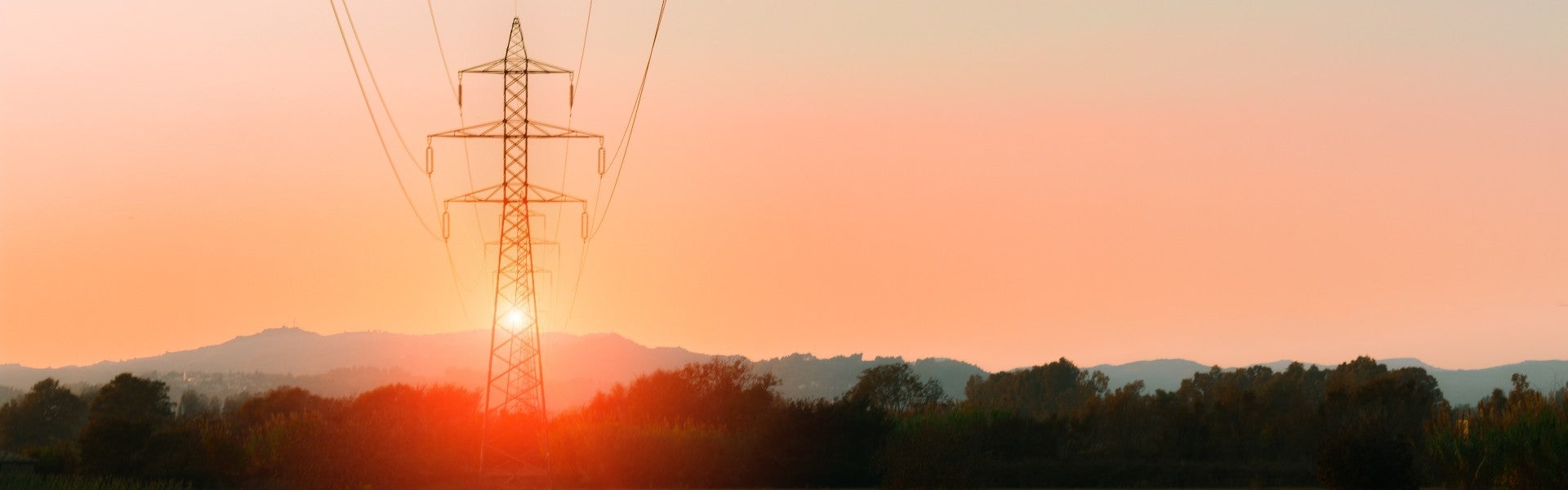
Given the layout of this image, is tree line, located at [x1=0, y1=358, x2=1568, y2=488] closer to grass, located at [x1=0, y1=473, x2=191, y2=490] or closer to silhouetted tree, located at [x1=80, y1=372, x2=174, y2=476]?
silhouetted tree, located at [x1=80, y1=372, x2=174, y2=476]

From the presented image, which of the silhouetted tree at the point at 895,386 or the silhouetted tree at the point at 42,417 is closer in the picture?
the silhouetted tree at the point at 42,417

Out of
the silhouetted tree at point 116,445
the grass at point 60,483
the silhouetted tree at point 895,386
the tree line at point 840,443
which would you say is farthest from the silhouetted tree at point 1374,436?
the silhouetted tree at point 895,386

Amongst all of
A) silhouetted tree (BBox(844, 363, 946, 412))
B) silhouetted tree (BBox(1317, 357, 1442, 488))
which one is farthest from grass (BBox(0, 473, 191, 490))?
silhouetted tree (BBox(844, 363, 946, 412))

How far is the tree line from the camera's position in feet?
155

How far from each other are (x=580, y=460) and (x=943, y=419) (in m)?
20.2

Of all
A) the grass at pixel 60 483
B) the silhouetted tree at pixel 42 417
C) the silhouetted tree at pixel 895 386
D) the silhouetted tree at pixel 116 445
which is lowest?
the grass at pixel 60 483

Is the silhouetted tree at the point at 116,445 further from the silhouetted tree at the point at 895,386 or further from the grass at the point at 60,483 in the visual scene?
the silhouetted tree at the point at 895,386

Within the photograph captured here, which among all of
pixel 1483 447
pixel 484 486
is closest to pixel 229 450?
pixel 484 486

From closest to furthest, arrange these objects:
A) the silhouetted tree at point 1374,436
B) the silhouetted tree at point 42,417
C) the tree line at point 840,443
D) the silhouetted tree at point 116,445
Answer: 1. the silhouetted tree at point 1374,436
2. the tree line at point 840,443
3. the silhouetted tree at point 116,445
4. the silhouetted tree at point 42,417

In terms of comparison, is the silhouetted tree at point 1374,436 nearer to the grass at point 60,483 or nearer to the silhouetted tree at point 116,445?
the grass at point 60,483

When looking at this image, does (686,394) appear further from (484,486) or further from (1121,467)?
(484,486)

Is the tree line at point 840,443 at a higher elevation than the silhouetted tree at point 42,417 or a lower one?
lower

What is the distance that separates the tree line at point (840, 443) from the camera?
47.3m

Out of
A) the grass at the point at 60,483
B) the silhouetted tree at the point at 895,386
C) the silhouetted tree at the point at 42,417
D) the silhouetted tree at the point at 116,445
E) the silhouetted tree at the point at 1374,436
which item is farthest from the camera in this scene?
the silhouetted tree at the point at 895,386
